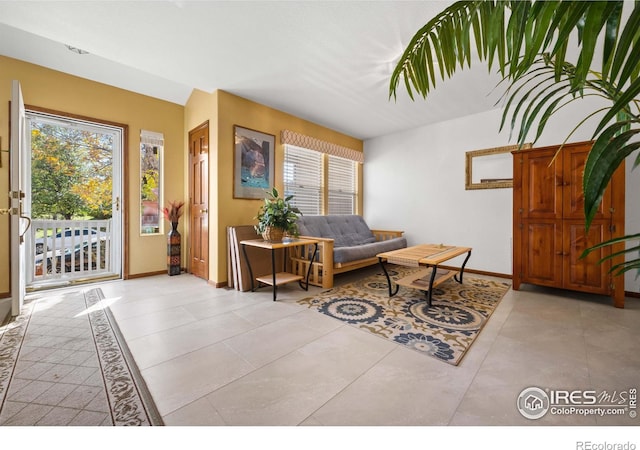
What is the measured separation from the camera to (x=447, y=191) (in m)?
4.34

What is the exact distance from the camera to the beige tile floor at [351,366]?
1.24 m

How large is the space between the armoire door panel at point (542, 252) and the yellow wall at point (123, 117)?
15.8 feet

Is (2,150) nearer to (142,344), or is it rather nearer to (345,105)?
(142,344)

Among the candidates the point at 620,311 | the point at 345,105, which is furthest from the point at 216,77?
the point at 620,311

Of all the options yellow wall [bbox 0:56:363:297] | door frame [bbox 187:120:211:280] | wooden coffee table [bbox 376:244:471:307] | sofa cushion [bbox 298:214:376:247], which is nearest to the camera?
wooden coffee table [bbox 376:244:471:307]

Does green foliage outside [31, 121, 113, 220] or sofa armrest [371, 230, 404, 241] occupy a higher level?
green foliage outside [31, 121, 113, 220]

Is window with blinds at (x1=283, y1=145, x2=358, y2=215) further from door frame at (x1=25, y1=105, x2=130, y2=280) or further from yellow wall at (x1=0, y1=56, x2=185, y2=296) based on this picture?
door frame at (x1=25, y1=105, x2=130, y2=280)

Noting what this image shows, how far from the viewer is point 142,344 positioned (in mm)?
1889

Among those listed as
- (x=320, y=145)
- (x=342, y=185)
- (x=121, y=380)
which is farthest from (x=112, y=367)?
(x=342, y=185)

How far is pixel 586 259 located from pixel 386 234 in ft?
8.52

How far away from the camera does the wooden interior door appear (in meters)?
3.56

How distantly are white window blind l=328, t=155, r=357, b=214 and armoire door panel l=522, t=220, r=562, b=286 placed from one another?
290 cm

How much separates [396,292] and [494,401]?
5.66ft

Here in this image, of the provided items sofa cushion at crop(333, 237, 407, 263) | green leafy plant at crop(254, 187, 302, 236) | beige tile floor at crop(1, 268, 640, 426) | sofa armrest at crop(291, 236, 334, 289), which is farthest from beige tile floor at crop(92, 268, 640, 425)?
sofa cushion at crop(333, 237, 407, 263)
